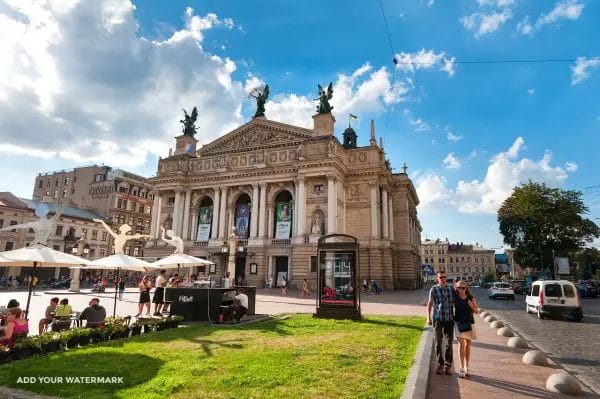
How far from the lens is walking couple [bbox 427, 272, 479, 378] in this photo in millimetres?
8273

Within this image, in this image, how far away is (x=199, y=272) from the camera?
47469mm

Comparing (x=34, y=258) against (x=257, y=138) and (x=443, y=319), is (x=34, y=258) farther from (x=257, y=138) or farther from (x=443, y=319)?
(x=257, y=138)

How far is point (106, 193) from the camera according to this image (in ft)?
232

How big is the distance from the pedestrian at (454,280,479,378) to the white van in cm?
1460

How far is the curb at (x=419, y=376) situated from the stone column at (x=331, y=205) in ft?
105

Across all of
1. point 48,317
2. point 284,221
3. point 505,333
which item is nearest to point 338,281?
point 505,333

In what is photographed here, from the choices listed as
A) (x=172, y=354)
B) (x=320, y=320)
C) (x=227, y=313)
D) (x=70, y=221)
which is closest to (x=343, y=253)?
(x=320, y=320)

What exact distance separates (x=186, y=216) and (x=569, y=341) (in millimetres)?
46641

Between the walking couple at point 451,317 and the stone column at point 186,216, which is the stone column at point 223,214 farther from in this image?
the walking couple at point 451,317

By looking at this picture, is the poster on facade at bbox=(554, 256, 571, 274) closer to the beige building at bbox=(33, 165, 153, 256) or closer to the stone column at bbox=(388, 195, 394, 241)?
the stone column at bbox=(388, 195, 394, 241)

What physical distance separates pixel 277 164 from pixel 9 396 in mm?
42292

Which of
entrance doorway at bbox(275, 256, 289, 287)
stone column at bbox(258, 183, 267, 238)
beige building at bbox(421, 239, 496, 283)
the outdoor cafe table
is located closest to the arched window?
stone column at bbox(258, 183, 267, 238)

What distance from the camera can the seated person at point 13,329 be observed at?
8.79m

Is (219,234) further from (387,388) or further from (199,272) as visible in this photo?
(387,388)
